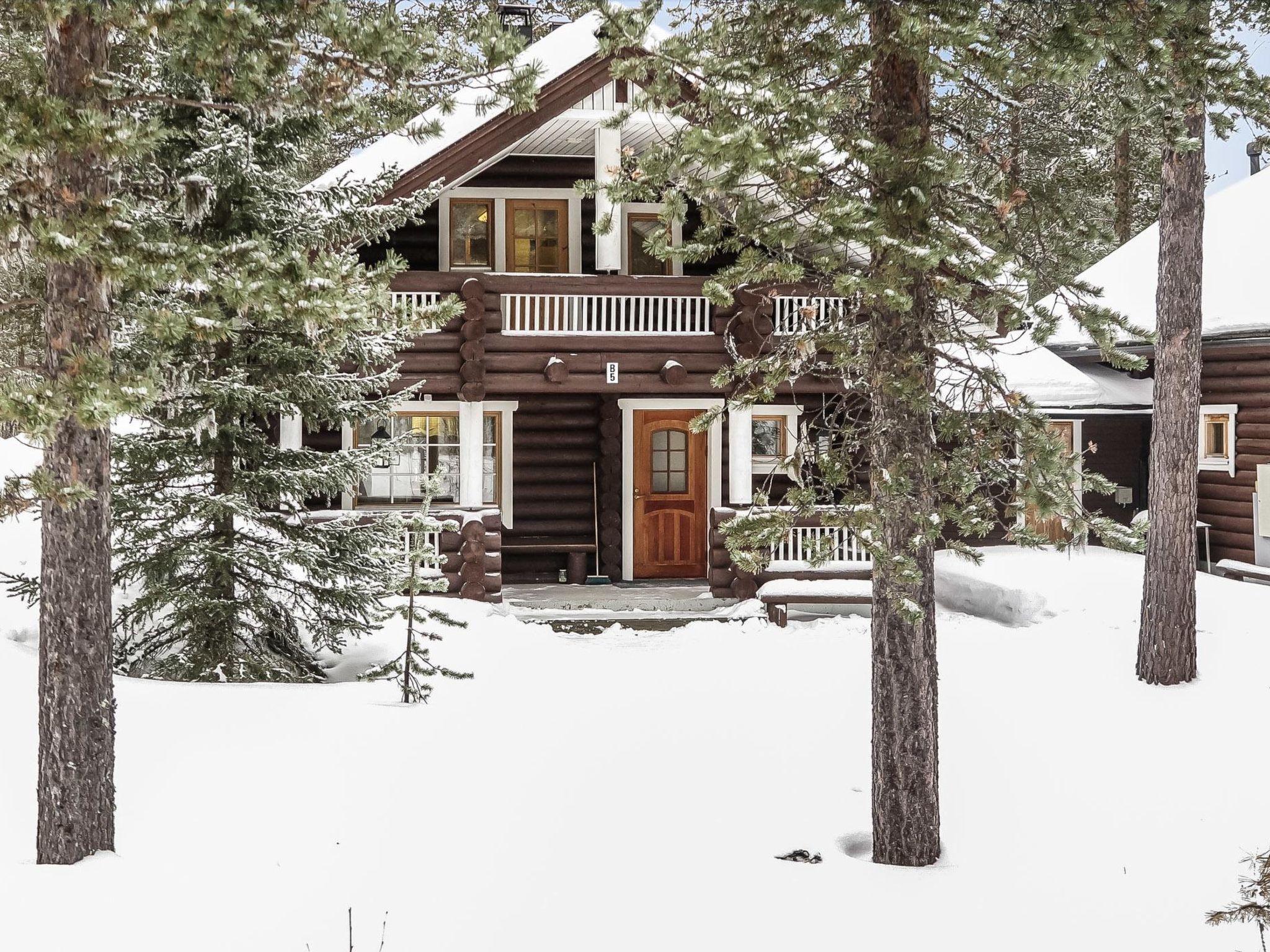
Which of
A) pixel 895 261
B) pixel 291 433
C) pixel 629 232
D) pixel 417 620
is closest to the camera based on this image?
pixel 895 261

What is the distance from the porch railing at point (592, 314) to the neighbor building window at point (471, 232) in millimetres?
1420

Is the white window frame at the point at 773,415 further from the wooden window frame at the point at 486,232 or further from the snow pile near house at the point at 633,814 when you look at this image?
the snow pile near house at the point at 633,814

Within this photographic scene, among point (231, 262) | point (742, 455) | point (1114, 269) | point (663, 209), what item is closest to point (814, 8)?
point (663, 209)

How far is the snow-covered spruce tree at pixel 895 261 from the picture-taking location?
598 cm

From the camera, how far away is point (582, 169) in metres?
15.8

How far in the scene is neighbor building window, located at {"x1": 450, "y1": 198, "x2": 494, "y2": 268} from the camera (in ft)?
51.3

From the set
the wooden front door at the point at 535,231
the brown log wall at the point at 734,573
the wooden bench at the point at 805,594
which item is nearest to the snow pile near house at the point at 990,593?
the wooden bench at the point at 805,594

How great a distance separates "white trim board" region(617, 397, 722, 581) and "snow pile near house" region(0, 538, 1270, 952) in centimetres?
551

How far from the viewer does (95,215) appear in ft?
16.9

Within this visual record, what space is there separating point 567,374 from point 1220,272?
1105 centimetres

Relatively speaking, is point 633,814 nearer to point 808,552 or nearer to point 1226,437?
point 808,552

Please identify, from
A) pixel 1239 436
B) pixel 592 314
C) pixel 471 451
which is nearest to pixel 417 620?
pixel 471 451

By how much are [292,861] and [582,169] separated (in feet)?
37.7

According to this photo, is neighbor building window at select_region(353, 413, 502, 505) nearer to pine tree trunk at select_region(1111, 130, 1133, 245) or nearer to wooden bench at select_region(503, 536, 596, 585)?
wooden bench at select_region(503, 536, 596, 585)
